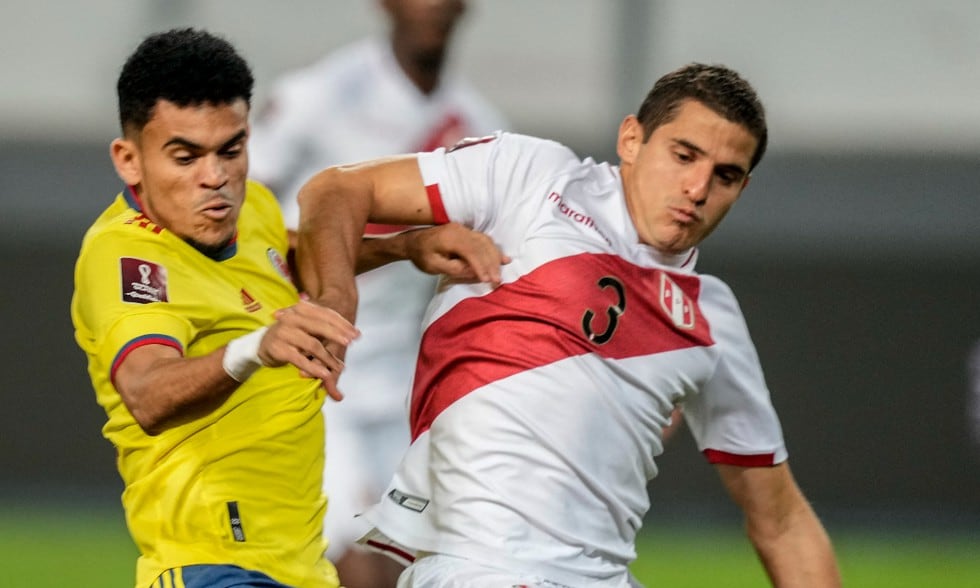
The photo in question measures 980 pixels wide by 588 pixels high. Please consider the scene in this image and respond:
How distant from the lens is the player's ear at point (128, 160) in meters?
3.60

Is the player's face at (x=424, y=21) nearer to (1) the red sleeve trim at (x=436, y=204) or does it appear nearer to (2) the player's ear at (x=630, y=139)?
(2) the player's ear at (x=630, y=139)

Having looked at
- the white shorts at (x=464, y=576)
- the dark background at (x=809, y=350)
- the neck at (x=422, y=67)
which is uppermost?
the neck at (x=422, y=67)

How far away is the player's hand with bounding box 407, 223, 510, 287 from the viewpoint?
3.70 m

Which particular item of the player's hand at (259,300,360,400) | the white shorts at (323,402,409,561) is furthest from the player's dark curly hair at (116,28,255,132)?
the white shorts at (323,402,409,561)

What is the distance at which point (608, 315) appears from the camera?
148 inches

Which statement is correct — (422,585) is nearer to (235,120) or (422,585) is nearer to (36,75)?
(235,120)

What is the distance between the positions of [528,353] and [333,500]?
2238 mm

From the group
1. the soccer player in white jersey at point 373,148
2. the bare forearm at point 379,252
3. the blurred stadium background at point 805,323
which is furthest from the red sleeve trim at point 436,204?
the blurred stadium background at point 805,323

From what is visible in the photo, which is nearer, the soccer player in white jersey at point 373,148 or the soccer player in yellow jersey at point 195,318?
the soccer player in yellow jersey at point 195,318

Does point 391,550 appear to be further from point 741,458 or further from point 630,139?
point 630,139

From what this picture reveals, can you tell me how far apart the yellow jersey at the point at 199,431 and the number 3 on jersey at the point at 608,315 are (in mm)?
639

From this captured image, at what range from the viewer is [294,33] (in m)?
10.4

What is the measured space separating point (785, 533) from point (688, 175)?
0.96 m

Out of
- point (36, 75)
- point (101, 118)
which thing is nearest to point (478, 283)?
point (101, 118)
